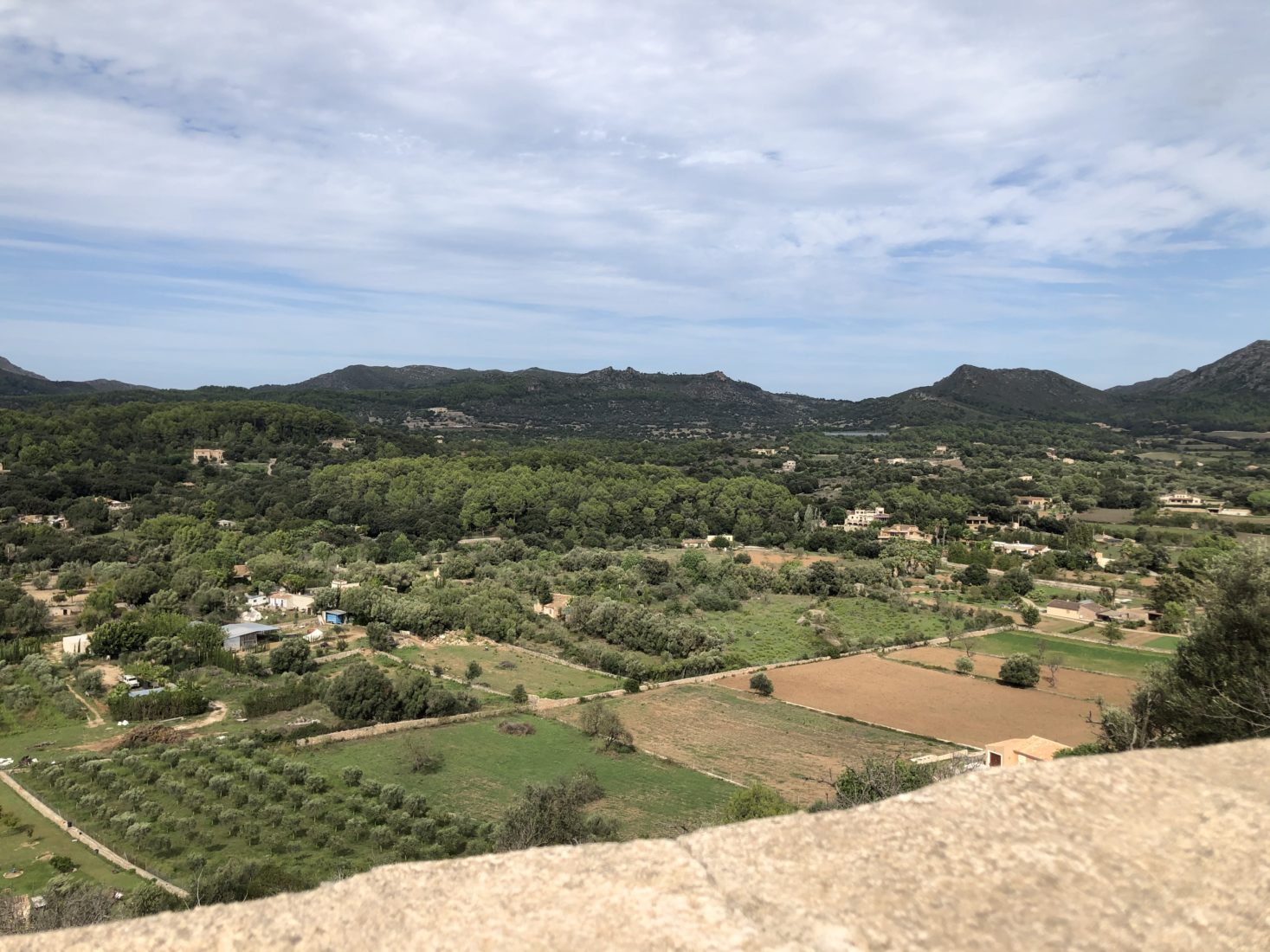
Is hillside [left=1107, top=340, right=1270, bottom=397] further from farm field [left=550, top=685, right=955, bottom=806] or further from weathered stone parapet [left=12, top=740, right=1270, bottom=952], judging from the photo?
weathered stone parapet [left=12, top=740, right=1270, bottom=952]

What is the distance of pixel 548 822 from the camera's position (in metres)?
13.0

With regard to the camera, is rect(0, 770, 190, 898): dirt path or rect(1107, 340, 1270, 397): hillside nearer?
rect(0, 770, 190, 898): dirt path

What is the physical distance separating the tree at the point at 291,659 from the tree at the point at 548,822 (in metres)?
12.7

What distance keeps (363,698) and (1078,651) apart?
77.9 ft

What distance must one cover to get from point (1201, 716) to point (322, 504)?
4924 centimetres

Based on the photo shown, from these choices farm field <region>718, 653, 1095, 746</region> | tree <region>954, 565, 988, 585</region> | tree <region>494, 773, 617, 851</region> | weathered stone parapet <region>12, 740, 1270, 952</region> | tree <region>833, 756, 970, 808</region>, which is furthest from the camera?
tree <region>954, 565, 988, 585</region>

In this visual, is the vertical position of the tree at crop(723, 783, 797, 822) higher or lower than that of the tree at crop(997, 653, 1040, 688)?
higher

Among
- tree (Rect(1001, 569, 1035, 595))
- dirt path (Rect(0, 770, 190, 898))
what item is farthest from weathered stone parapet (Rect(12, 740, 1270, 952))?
tree (Rect(1001, 569, 1035, 595))

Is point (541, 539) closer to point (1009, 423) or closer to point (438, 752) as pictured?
point (438, 752)

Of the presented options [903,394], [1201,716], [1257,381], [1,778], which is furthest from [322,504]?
[1257,381]

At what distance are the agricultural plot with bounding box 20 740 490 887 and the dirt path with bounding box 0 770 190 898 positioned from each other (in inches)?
5.9

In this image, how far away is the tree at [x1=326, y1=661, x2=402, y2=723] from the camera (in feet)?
65.8

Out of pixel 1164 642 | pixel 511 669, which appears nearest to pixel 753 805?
pixel 511 669

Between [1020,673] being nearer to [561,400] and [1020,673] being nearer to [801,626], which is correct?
[801,626]
